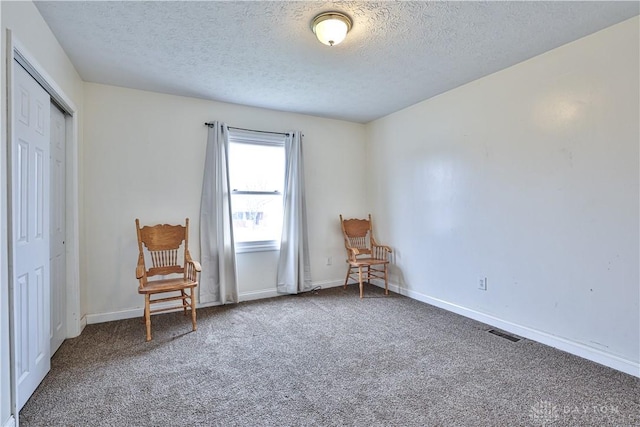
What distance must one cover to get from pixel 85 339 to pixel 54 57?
2.25 meters

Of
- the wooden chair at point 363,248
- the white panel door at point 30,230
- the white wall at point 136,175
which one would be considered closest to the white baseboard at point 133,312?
the white wall at point 136,175

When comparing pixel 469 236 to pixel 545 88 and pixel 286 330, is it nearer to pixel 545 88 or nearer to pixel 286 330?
pixel 545 88

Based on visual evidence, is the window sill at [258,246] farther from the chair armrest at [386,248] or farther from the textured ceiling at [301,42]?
the textured ceiling at [301,42]

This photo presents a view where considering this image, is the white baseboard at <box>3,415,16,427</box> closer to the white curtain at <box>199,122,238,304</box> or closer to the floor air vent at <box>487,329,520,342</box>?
the white curtain at <box>199,122,238,304</box>

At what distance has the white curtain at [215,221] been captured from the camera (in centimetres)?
363

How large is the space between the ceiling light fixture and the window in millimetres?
1993

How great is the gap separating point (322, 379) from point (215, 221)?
2.18 metres

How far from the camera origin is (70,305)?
275 cm

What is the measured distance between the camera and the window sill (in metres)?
3.92

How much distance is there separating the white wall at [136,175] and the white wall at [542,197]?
1.99 m

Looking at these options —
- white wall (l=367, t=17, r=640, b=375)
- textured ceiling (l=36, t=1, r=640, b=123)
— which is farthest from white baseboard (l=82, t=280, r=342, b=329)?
textured ceiling (l=36, t=1, r=640, b=123)

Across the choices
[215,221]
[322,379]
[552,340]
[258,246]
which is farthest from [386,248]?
[322,379]

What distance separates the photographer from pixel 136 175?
3.35 metres

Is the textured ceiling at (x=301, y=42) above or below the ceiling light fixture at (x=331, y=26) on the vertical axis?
above
